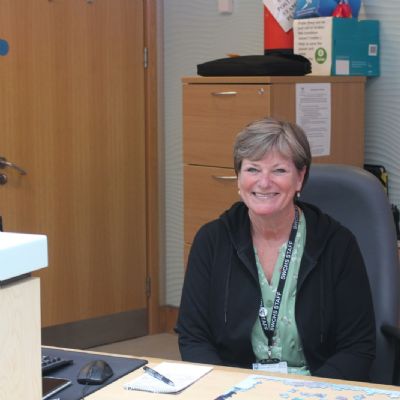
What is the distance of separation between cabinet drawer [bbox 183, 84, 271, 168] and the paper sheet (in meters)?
1.77

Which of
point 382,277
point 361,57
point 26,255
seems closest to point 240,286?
point 382,277

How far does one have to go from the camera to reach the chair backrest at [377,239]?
2660 mm

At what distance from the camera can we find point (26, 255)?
137cm

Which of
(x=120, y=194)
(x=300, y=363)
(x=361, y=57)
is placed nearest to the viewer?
(x=300, y=363)

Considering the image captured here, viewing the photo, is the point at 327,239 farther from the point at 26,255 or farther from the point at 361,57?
the point at 361,57

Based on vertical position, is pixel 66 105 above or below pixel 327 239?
above

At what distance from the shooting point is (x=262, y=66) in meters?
3.80

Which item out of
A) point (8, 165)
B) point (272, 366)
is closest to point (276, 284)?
point (272, 366)

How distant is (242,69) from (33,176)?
137cm

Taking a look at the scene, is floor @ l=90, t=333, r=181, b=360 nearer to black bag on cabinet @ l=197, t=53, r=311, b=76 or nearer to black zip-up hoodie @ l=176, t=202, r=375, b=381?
black bag on cabinet @ l=197, t=53, r=311, b=76

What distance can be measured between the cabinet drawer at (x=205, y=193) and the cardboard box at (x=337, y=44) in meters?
0.65

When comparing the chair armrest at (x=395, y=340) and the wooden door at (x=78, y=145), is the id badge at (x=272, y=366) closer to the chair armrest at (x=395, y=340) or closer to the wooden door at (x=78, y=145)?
the chair armrest at (x=395, y=340)

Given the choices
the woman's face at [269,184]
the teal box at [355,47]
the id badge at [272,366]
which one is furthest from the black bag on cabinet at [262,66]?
the id badge at [272,366]

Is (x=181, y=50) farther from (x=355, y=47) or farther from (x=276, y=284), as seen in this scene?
(x=276, y=284)
